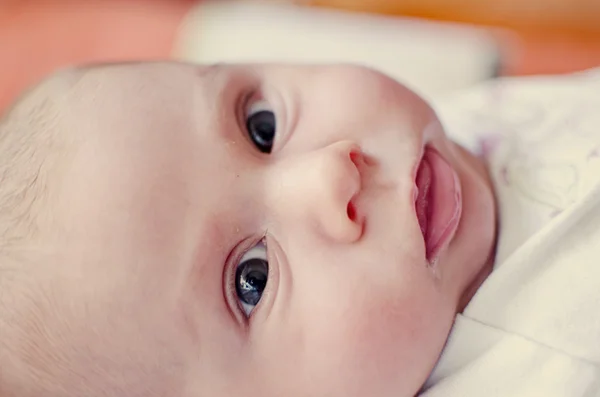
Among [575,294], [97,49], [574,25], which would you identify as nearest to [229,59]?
[97,49]

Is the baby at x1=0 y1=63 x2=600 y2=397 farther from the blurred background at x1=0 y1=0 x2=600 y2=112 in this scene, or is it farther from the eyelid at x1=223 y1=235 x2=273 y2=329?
the blurred background at x1=0 y1=0 x2=600 y2=112

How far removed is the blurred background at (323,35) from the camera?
1297 mm

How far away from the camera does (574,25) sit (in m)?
1.40

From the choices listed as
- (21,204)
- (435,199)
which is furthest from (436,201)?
(21,204)

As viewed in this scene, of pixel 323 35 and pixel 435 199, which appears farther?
pixel 323 35

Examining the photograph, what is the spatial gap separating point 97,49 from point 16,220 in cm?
87

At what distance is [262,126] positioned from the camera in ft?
2.69

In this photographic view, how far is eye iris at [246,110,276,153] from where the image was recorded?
2.65 ft

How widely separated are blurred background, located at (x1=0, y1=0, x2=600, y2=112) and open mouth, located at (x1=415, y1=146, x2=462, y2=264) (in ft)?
1.71

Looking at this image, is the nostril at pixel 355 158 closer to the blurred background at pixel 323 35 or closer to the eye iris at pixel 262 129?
the eye iris at pixel 262 129

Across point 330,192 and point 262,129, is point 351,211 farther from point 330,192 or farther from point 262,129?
point 262,129

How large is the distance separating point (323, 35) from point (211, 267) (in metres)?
0.74

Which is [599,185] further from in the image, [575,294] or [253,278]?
[253,278]

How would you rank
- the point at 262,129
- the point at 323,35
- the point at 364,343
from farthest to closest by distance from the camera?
the point at 323,35
the point at 262,129
the point at 364,343
